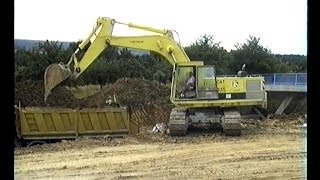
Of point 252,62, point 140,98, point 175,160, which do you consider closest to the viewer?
point 175,160

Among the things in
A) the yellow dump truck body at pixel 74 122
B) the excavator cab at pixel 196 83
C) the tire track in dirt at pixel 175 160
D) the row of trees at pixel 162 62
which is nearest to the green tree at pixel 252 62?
the row of trees at pixel 162 62

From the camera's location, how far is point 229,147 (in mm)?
5688

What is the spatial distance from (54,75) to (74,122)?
827 mm

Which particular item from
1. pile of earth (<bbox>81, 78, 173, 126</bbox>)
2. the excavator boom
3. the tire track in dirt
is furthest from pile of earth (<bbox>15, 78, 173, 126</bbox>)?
the tire track in dirt

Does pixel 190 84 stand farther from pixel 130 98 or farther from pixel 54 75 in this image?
pixel 130 98

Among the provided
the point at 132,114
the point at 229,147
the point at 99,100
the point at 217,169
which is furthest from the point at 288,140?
the point at 99,100

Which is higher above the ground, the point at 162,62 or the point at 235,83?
the point at 162,62

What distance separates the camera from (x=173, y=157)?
16.7ft

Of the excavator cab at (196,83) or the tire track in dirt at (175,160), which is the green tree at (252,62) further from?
the tire track in dirt at (175,160)

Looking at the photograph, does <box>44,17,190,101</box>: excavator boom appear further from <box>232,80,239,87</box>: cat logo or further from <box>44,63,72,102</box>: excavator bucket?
<box>232,80,239,87</box>: cat logo

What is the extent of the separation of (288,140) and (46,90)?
10.5 feet

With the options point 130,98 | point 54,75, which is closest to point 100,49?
point 54,75

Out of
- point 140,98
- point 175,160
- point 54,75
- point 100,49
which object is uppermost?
point 100,49

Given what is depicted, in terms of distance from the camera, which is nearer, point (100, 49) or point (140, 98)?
point (100, 49)
